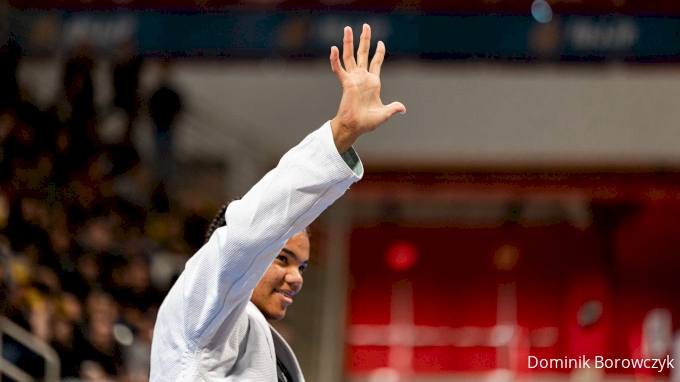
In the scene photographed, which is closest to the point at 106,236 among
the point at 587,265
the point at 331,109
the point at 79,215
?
the point at 79,215

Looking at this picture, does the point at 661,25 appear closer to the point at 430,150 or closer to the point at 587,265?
the point at 430,150

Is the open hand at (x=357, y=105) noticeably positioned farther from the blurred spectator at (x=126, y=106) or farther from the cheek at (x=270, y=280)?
the blurred spectator at (x=126, y=106)

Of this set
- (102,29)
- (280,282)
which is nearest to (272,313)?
(280,282)

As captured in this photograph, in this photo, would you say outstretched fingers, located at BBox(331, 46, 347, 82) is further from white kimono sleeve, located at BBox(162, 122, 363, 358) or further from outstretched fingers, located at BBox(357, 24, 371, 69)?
white kimono sleeve, located at BBox(162, 122, 363, 358)

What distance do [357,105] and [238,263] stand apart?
1.19ft

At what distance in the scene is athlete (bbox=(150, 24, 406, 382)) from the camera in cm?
149

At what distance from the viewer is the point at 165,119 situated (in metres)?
7.20

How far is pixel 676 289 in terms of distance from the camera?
8.72m

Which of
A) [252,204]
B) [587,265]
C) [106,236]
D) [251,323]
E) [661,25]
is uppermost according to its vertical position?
[661,25]

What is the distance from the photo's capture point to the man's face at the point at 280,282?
1.92 metres

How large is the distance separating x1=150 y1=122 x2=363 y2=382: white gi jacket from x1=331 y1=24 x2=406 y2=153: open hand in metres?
0.03

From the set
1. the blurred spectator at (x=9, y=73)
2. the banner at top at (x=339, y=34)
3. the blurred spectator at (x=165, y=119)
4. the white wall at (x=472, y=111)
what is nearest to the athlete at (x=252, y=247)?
the banner at top at (x=339, y=34)

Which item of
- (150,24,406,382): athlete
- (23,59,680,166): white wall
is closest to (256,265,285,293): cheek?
(150,24,406,382): athlete

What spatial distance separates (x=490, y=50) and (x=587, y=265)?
188 inches
